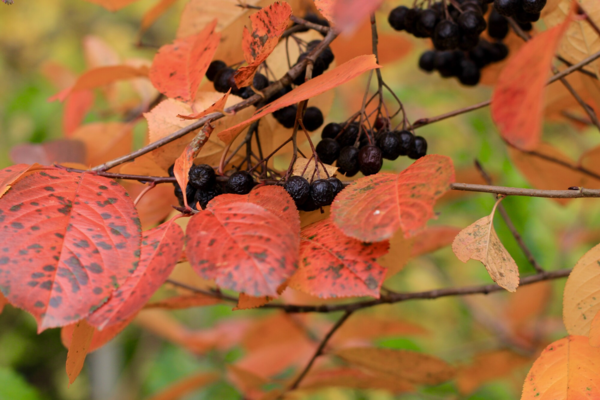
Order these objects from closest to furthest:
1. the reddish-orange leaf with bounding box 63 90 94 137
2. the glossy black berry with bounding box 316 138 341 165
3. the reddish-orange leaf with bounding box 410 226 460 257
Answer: the glossy black berry with bounding box 316 138 341 165 < the reddish-orange leaf with bounding box 410 226 460 257 < the reddish-orange leaf with bounding box 63 90 94 137

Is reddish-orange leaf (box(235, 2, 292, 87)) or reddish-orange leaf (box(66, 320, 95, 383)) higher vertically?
reddish-orange leaf (box(235, 2, 292, 87))

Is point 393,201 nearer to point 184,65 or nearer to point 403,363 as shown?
point 184,65

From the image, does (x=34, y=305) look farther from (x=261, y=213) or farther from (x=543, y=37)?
(x=543, y=37)

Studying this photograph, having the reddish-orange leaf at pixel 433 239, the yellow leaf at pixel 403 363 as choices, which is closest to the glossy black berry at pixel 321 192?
the yellow leaf at pixel 403 363

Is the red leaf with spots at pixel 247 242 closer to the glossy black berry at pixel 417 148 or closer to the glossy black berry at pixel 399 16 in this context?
the glossy black berry at pixel 417 148

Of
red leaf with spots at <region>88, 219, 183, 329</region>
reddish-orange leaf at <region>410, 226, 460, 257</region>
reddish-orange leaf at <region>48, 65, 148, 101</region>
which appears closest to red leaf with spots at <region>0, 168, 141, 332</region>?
red leaf with spots at <region>88, 219, 183, 329</region>

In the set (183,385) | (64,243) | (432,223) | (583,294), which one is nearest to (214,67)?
(64,243)

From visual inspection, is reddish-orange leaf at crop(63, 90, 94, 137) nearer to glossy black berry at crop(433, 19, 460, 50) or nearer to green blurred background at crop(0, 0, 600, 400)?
green blurred background at crop(0, 0, 600, 400)
